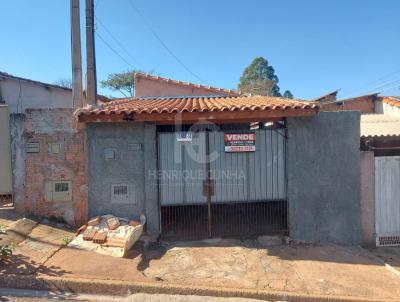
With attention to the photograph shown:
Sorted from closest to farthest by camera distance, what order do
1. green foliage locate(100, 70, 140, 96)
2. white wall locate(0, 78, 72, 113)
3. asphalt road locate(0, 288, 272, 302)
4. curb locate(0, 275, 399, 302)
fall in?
asphalt road locate(0, 288, 272, 302)
curb locate(0, 275, 399, 302)
white wall locate(0, 78, 72, 113)
green foliage locate(100, 70, 140, 96)

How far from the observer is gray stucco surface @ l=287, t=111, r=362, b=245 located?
6602mm

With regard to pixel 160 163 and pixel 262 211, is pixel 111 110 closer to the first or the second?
pixel 160 163

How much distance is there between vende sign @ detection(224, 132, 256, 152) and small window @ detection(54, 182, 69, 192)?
3566 mm

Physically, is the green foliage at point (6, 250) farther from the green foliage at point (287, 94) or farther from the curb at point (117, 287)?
the green foliage at point (287, 94)

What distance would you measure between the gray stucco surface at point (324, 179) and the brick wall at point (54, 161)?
4557 mm

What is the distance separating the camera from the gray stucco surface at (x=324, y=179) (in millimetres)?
6602

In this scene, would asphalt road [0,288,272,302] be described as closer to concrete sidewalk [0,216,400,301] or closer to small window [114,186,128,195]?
concrete sidewalk [0,216,400,301]

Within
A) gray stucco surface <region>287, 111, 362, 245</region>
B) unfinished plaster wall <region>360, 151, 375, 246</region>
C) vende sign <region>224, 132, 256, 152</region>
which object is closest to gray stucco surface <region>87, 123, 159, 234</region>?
vende sign <region>224, 132, 256, 152</region>

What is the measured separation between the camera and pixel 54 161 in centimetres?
659

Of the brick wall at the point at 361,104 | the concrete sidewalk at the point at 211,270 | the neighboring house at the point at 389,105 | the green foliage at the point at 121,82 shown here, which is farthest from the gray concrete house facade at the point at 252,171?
the green foliage at the point at 121,82

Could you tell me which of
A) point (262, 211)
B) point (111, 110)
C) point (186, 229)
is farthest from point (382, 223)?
point (111, 110)

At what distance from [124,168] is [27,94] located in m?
8.22

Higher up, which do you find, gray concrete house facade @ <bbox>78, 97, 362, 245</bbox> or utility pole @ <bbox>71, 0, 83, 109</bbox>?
utility pole @ <bbox>71, 0, 83, 109</bbox>

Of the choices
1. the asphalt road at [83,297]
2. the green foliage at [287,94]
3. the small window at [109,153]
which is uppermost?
the green foliage at [287,94]
